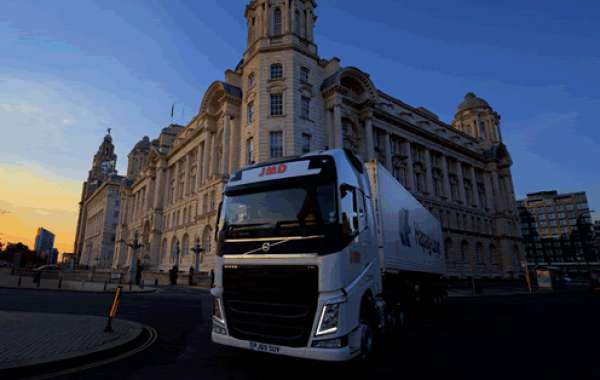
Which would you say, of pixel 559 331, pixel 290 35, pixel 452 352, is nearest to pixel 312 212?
pixel 452 352

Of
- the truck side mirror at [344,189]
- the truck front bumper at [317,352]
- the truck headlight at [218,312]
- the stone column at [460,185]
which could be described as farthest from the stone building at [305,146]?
the truck front bumper at [317,352]

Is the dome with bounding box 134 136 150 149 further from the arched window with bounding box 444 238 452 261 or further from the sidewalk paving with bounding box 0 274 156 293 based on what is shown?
the arched window with bounding box 444 238 452 261

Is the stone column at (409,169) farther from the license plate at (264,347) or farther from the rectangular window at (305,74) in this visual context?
the license plate at (264,347)

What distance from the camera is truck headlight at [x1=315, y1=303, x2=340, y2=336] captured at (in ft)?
15.0

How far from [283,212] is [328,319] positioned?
6.17 ft

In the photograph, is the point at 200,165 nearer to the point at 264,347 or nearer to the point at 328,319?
the point at 264,347

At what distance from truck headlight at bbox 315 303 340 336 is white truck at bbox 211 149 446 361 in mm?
14

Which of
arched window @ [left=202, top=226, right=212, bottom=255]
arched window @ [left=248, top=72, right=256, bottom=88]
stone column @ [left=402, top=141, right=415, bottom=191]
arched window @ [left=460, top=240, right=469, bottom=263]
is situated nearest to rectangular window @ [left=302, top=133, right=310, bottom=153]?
→ arched window @ [left=248, top=72, right=256, bottom=88]

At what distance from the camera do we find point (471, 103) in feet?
214

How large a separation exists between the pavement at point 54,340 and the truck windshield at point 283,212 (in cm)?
321

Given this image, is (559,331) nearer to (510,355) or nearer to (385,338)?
(510,355)

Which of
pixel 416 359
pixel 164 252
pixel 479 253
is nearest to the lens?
pixel 416 359

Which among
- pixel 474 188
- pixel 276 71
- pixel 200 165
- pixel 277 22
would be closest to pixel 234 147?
pixel 276 71

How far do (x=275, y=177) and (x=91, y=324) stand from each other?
21.2 ft
